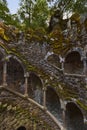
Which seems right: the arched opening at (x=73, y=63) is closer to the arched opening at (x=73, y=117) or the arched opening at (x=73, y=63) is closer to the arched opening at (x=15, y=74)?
the arched opening at (x=73, y=117)

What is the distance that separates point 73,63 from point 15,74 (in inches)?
177

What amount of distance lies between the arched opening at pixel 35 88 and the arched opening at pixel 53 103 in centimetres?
50

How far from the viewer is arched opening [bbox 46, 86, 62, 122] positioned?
16.0m

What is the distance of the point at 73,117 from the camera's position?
1666 centimetres

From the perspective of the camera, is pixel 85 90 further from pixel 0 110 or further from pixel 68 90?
pixel 0 110

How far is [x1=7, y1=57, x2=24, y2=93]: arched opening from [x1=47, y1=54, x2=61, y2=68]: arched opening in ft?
9.30

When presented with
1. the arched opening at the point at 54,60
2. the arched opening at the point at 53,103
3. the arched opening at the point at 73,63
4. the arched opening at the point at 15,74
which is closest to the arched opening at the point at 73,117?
the arched opening at the point at 53,103

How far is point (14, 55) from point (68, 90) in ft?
11.6

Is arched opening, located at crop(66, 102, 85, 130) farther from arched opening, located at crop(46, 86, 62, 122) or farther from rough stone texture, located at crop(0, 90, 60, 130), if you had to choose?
rough stone texture, located at crop(0, 90, 60, 130)

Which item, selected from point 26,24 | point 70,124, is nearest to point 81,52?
point 70,124

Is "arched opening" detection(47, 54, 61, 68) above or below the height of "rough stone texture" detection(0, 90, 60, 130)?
above

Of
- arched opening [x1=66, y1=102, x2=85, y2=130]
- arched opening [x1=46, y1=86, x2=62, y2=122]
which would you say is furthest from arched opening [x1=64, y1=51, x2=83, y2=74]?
arched opening [x1=66, y1=102, x2=85, y2=130]

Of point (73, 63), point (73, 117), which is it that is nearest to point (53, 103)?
point (73, 117)

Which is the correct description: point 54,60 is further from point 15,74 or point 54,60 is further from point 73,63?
point 15,74
